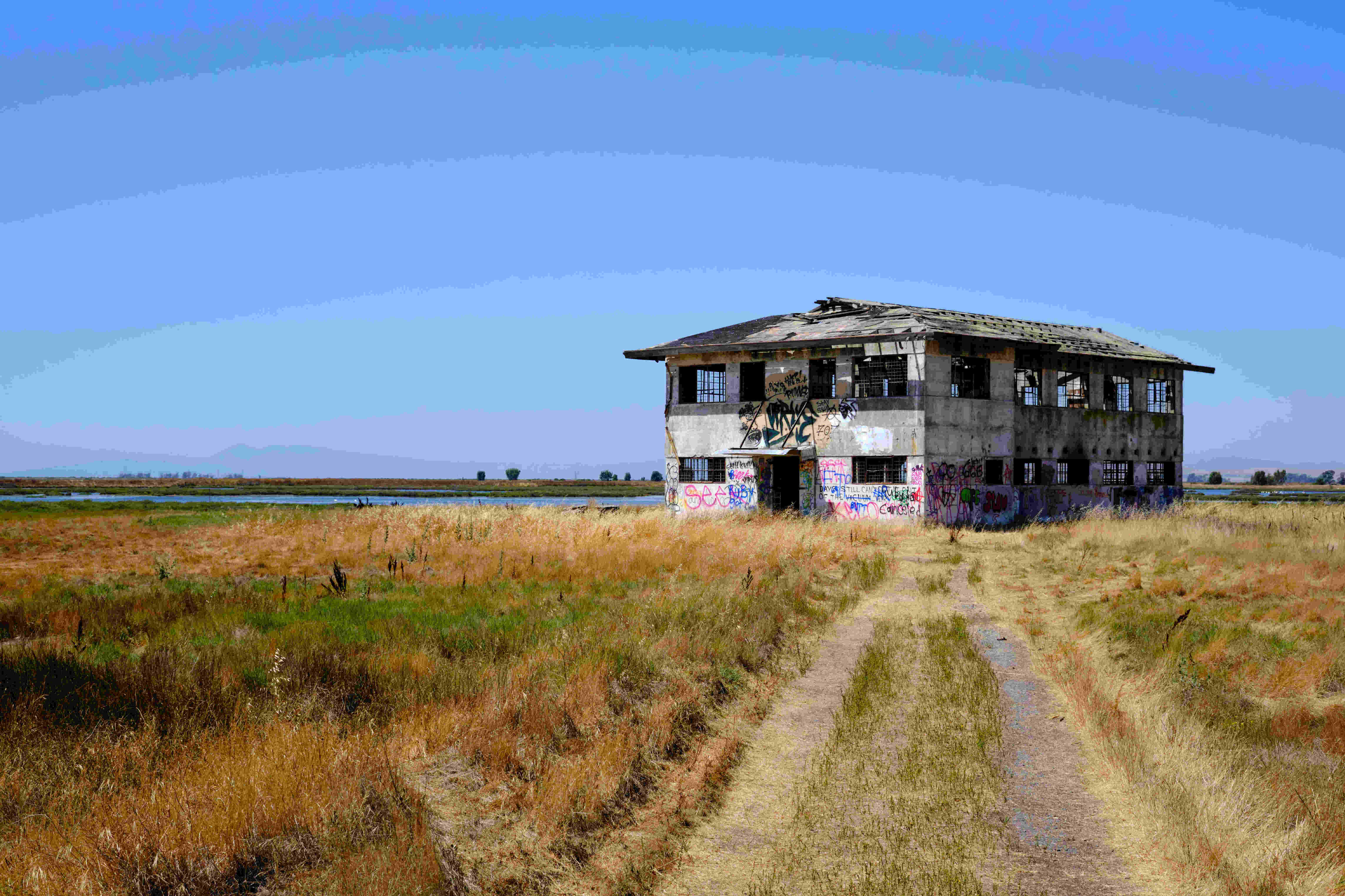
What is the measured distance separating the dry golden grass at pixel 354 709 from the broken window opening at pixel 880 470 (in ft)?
44.6

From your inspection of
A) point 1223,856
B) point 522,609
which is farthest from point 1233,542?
point 1223,856

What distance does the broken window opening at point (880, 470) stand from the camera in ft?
112

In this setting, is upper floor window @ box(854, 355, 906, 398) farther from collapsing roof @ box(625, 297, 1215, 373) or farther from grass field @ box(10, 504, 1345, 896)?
grass field @ box(10, 504, 1345, 896)

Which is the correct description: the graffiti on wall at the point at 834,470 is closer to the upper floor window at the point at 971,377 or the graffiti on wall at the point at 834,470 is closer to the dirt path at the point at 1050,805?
the upper floor window at the point at 971,377

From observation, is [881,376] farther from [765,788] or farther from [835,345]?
[765,788]

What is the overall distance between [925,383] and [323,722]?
28704mm

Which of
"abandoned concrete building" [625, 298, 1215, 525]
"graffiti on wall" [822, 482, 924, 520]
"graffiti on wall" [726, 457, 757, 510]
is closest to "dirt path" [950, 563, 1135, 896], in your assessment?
"graffiti on wall" [822, 482, 924, 520]

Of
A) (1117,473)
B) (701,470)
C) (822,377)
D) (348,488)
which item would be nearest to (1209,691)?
(822,377)

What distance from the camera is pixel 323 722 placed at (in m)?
8.25

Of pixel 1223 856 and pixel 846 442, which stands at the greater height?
pixel 846 442

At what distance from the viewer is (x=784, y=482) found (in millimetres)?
37938

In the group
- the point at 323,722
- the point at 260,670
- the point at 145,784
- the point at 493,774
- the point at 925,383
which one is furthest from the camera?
the point at 925,383

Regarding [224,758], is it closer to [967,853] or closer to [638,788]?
[638,788]

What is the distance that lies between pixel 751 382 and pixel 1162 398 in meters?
19.6
